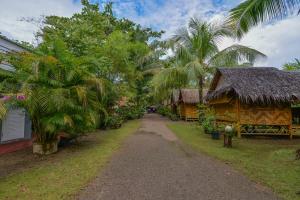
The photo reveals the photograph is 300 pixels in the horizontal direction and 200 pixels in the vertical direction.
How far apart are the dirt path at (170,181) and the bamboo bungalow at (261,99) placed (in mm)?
6430

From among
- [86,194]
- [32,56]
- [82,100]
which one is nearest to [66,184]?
[86,194]

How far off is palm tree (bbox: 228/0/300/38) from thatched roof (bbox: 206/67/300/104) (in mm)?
5775

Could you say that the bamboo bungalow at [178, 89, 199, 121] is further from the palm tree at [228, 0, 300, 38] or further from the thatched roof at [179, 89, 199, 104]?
the palm tree at [228, 0, 300, 38]

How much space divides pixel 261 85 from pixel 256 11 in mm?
7310

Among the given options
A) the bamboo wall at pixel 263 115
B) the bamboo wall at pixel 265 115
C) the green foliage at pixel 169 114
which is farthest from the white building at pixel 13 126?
the green foliage at pixel 169 114

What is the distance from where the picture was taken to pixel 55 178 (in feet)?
17.9

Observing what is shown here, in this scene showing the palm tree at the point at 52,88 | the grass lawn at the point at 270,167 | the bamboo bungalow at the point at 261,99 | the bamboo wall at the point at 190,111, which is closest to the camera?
the grass lawn at the point at 270,167

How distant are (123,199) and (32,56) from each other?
18.6 ft

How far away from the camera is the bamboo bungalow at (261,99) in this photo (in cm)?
1253

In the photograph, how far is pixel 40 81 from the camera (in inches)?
310

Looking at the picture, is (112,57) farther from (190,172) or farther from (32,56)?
(190,172)

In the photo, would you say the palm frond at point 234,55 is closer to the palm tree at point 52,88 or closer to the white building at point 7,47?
the palm tree at point 52,88

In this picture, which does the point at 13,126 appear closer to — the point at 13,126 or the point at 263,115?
the point at 13,126

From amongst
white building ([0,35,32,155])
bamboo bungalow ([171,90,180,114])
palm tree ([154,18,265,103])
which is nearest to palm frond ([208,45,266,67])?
palm tree ([154,18,265,103])
